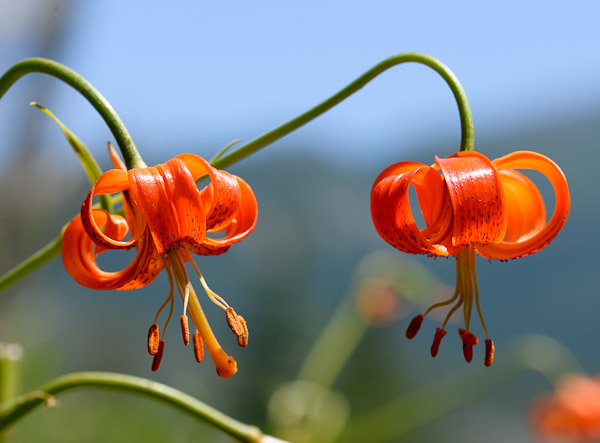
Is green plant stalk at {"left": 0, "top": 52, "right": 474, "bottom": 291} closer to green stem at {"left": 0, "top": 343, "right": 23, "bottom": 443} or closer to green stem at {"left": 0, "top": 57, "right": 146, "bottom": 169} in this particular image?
green stem at {"left": 0, "top": 57, "right": 146, "bottom": 169}

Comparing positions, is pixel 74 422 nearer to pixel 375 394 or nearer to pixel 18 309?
pixel 18 309

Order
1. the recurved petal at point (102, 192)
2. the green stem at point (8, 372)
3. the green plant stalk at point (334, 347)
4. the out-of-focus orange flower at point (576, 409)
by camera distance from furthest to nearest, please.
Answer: the out-of-focus orange flower at point (576, 409)
the green plant stalk at point (334, 347)
the green stem at point (8, 372)
the recurved petal at point (102, 192)

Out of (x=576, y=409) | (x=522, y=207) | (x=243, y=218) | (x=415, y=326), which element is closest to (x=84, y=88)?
(x=243, y=218)

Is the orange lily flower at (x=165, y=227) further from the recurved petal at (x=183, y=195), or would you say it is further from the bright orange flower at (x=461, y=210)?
the bright orange flower at (x=461, y=210)

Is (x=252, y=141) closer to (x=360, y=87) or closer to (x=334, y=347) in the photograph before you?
(x=360, y=87)

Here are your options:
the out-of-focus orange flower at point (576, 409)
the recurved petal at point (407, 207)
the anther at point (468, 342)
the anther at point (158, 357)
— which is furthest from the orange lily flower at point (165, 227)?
the out-of-focus orange flower at point (576, 409)
